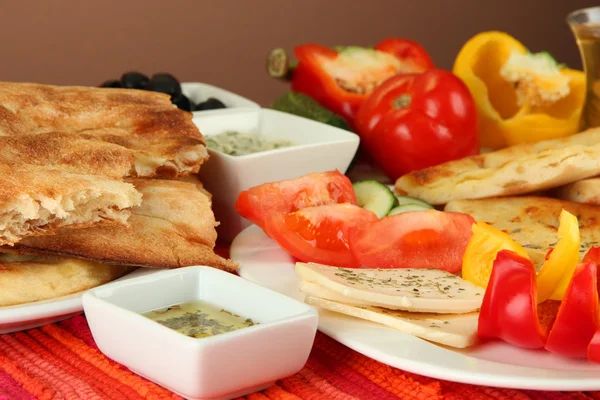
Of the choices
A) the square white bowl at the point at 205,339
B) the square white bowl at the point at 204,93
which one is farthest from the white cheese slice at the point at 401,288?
the square white bowl at the point at 204,93

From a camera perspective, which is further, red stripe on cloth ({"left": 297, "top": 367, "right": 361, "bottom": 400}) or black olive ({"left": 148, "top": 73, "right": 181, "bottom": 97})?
black olive ({"left": 148, "top": 73, "right": 181, "bottom": 97})

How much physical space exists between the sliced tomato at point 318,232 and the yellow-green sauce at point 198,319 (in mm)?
433

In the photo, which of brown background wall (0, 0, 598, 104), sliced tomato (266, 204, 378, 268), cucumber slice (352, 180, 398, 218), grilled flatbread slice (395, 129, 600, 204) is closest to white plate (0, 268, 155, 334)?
sliced tomato (266, 204, 378, 268)

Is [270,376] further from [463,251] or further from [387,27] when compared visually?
[387,27]

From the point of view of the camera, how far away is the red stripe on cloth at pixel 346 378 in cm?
172

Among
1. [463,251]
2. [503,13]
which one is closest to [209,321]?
[463,251]

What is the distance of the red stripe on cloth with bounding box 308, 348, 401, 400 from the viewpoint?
67.9 inches

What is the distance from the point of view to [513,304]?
5.61 feet

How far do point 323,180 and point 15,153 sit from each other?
0.84 m

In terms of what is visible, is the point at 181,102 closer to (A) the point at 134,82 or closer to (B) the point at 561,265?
(A) the point at 134,82

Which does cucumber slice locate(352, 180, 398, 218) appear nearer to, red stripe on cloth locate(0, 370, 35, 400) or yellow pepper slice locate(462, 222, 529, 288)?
yellow pepper slice locate(462, 222, 529, 288)

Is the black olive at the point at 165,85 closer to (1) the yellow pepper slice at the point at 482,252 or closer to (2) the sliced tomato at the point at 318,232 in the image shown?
(2) the sliced tomato at the point at 318,232

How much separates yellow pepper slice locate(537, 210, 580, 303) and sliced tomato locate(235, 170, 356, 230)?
76 cm

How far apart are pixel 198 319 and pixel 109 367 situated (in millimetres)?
201
